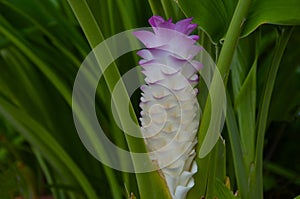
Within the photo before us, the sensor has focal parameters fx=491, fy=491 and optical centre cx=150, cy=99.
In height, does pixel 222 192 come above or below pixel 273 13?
below

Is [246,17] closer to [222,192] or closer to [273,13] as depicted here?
[273,13]

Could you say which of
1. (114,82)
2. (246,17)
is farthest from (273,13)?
(114,82)

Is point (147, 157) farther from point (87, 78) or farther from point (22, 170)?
point (22, 170)

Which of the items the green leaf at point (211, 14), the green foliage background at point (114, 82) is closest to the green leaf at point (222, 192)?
the green foliage background at point (114, 82)

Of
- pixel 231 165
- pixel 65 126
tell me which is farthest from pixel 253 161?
pixel 65 126

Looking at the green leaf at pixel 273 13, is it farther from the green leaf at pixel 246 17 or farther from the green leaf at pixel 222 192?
the green leaf at pixel 222 192

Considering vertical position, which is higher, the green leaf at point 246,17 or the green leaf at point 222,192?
the green leaf at point 246,17
